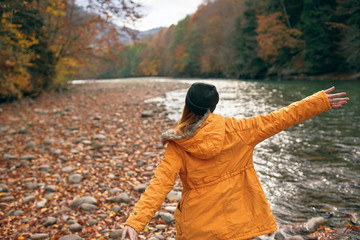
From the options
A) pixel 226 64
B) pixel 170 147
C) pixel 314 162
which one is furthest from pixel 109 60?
pixel 226 64

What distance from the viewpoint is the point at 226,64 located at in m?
50.5

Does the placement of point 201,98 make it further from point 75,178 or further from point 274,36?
point 274,36

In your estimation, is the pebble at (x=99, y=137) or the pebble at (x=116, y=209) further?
the pebble at (x=99, y=137)

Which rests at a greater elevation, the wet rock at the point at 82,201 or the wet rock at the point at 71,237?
the wet rock at the point at 82,201

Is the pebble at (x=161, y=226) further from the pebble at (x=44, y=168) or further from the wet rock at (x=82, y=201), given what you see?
the pebble at (x=44, y=168)

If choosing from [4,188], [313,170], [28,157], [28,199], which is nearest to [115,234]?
[28,199]

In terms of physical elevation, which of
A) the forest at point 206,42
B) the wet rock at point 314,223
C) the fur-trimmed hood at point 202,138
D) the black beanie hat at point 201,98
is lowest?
the wet rock at point 314,223

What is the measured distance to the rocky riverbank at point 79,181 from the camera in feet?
12.5

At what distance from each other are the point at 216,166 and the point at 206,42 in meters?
61.7

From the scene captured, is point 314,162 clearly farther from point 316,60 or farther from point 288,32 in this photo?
point 288,32

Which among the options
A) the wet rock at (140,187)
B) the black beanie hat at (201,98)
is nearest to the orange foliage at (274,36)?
the wet rock at (140,187)

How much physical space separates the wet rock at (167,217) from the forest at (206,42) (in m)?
4.52

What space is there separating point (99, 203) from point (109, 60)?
710 inches

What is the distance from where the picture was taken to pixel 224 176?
6.98ft
